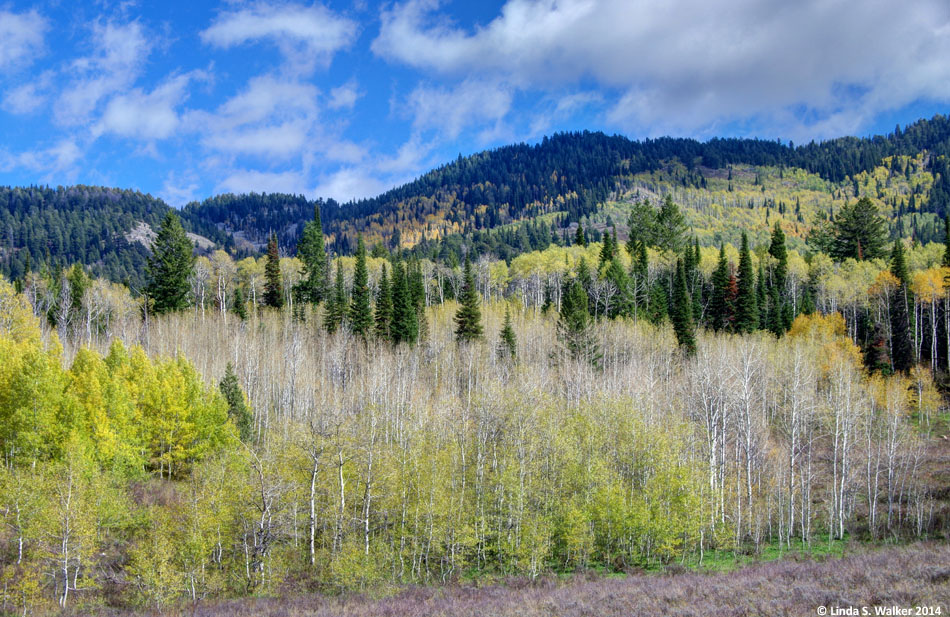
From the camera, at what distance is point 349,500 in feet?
140

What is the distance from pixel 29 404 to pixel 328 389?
89.9 feet

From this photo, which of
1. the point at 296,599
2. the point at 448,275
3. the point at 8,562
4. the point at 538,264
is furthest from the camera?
the point at 448,275

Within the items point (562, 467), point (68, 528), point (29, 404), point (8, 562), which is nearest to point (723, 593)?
point (562, 467)

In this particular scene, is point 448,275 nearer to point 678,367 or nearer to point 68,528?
point 678,367

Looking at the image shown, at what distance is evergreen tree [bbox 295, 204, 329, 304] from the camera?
307 ft

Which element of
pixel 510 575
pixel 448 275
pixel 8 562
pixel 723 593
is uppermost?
A: pixel 448 275

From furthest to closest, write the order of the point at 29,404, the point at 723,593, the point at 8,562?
the point at 29,404 → the point at 8,562 → the point at 723,593

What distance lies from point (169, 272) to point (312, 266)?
892 inches

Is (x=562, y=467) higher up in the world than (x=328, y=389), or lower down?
lower down

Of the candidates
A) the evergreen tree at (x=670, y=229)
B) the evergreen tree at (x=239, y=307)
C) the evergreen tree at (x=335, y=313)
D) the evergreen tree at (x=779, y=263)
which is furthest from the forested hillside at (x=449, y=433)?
the evergreen tree at (x=670, y=229)

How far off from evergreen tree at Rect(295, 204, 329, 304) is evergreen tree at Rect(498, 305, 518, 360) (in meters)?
35.4

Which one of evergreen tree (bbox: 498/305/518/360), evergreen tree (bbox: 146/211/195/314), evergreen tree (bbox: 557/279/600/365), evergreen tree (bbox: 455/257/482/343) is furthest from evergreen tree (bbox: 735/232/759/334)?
evergreen tree (bbox: 146/211/195/314)

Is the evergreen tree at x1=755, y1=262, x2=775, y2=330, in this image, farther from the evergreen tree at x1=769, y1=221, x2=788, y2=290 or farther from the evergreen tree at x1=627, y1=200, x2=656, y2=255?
the evergreen tree at x1=627, y1=200, x2=656, y2=255

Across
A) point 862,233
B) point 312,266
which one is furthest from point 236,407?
point 862,233
